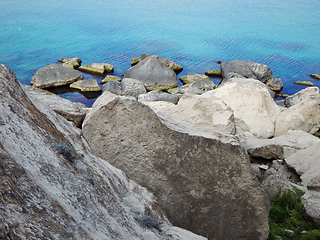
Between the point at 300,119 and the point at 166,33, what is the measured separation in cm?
2383

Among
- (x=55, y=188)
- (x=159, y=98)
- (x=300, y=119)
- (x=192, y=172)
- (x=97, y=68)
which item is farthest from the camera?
(x=97, y=68)

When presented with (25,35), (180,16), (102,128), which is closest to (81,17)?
(25,35)

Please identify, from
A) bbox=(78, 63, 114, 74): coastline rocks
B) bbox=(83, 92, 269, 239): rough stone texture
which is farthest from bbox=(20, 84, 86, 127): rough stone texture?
bbox=(78, 63, 114, 74): coastline rocks

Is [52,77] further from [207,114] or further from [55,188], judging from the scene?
[55,188]

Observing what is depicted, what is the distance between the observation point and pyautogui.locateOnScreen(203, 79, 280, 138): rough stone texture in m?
11.9

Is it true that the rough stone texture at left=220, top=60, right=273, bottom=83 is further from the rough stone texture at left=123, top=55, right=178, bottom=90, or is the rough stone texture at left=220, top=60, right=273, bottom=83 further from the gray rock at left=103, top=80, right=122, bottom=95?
the gray rock at left=103, top=80, right=122, bottom=95

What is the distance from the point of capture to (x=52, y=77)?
21047mm

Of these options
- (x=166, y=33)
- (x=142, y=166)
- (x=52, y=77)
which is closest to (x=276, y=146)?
(x=142, y=166)

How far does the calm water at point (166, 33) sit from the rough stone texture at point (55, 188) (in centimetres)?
1641

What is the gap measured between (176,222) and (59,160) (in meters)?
3.34

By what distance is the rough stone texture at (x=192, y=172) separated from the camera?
5.77 metres

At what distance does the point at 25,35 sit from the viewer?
2861 cm

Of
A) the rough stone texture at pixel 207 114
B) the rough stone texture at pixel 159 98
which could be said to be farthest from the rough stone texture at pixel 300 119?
the rough stone texture at pixel 159 98

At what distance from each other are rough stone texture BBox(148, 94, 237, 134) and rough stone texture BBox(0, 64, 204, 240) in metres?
3.67
